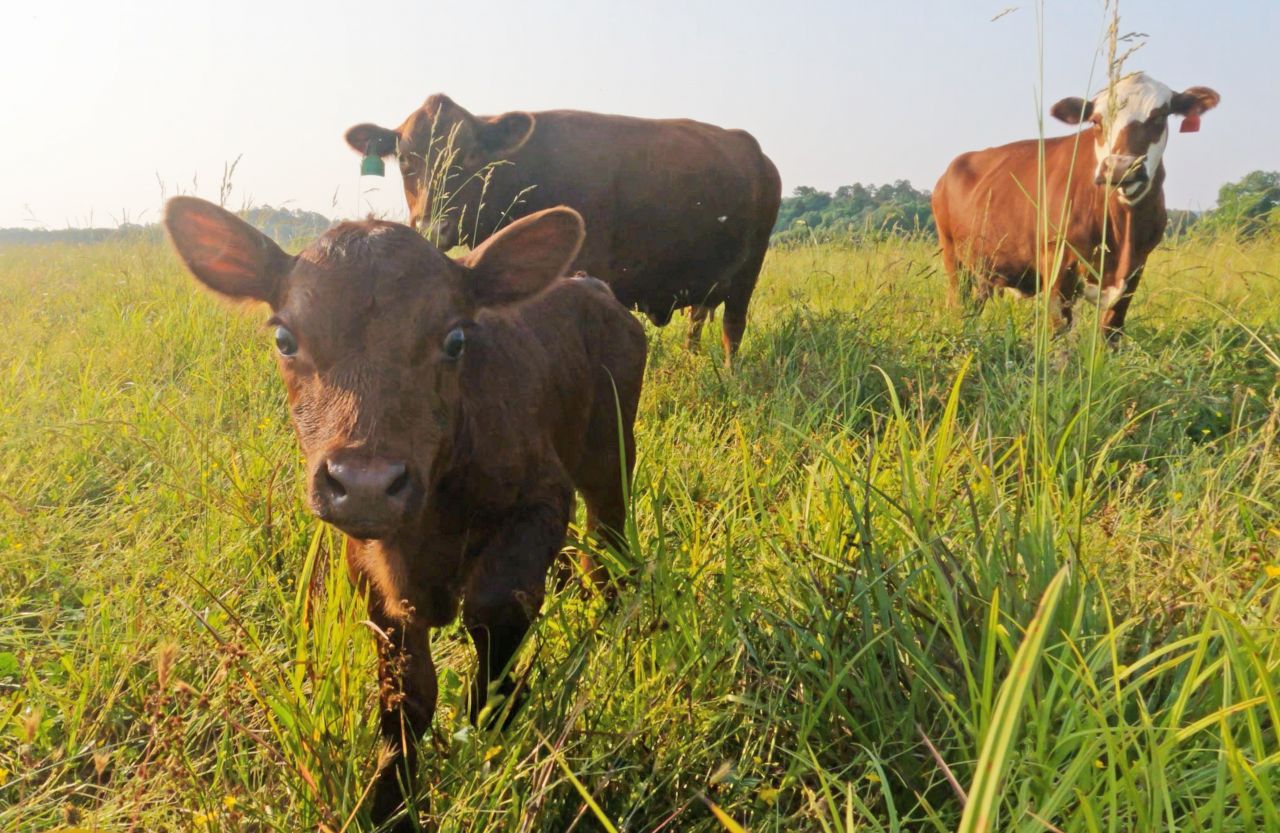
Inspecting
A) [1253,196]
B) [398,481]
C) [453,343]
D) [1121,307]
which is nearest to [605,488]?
[453,343]

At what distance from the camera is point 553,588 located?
2.72 meters

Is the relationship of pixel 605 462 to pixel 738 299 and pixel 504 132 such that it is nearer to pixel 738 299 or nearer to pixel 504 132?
pixel 504 132

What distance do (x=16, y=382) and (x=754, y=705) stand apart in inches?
154

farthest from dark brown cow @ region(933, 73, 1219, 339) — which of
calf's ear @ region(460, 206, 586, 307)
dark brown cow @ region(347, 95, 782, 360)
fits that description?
calf's ear @ region(460, 206, 586, 307)

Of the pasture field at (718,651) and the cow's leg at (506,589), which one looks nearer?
the pasture field at (718,651)

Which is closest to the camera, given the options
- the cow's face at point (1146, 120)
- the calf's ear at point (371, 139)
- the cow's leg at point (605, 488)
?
the cow's leg at point (605, 488)

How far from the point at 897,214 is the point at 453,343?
702cm

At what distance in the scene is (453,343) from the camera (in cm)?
228

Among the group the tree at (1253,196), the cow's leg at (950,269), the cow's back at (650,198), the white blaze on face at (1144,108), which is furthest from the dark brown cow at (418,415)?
the tree at (1253,196)

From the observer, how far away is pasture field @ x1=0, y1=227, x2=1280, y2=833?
1.56 m

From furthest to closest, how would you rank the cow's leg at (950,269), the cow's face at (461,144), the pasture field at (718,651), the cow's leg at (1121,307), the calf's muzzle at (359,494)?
the cow's leg at (950,269) < the cow's face at (461,144) < the cow's leg at (1121,307) < the calf's muzzle at (359,494) < the pasture field at (718,651)

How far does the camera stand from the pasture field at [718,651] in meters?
1.56

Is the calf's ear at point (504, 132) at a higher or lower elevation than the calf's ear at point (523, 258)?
higher

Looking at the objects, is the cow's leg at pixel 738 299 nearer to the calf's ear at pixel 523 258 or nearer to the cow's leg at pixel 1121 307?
the cow's leg at pixel 1121 307
